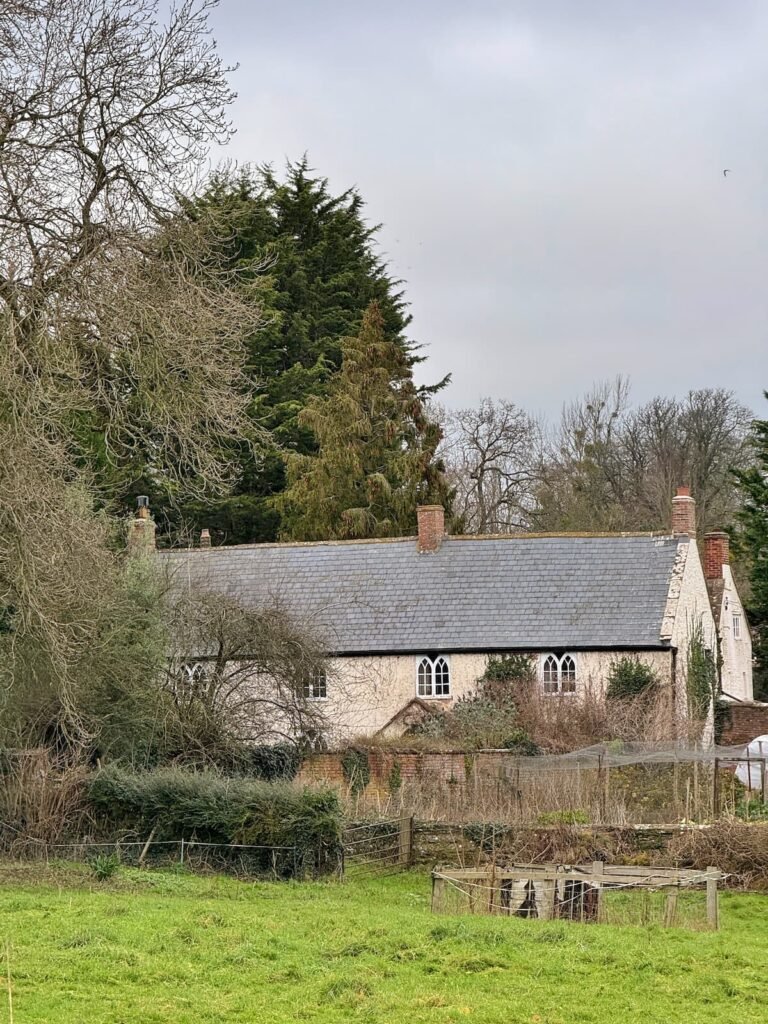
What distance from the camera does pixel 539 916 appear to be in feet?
60.3

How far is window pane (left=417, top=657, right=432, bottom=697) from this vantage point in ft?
122

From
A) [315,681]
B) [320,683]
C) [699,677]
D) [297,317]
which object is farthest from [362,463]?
[315,681]

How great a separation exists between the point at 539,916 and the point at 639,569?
2028 cm

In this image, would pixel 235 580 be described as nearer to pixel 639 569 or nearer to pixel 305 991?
pixel 639 569

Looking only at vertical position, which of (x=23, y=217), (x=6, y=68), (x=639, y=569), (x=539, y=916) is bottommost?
(x=539, y=916)

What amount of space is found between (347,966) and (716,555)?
30.1m

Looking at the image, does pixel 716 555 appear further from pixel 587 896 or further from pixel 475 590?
pixel 587 896

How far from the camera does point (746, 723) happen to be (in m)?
38.6

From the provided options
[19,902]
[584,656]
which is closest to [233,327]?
[19,902]

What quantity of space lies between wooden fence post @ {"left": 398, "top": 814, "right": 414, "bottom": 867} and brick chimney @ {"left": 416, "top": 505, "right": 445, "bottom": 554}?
16.2 metres

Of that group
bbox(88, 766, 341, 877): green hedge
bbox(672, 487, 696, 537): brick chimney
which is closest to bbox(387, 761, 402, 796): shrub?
bbox(88, 766, 341, 877): green hedge

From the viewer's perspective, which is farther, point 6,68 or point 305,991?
point 6,68

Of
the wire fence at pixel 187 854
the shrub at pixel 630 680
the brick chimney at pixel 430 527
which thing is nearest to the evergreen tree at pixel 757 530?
the shrub at pixel 630 680

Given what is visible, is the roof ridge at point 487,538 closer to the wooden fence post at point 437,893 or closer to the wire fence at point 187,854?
the wire fence at point 187,854
